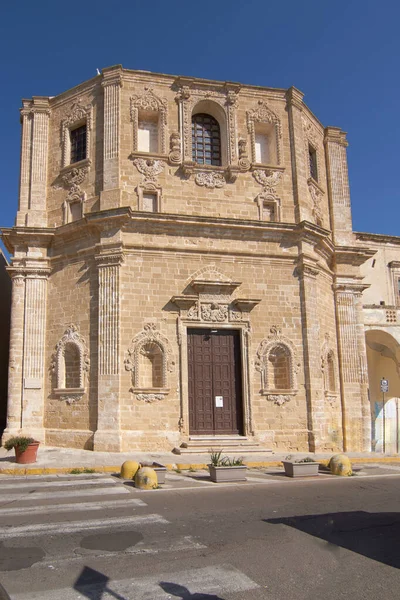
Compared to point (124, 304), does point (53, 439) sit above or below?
below

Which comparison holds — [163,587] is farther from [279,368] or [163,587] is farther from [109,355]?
[279,368]

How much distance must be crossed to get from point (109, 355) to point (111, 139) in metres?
7.21

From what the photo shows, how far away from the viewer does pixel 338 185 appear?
2270 centimetres

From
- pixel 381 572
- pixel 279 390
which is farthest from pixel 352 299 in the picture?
pixel 381 572

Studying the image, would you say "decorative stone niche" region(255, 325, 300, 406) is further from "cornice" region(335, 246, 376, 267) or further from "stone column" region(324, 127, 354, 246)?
"stone column" region(324, 127, 354, 246)

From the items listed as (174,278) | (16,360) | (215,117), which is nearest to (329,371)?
(174,278)

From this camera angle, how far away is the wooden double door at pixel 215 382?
57.4 ft

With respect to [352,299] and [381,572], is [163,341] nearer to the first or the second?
[352,299]

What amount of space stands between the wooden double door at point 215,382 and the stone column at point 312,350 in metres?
2.31

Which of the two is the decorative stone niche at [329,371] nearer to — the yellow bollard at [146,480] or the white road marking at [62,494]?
the yellow bollard at [146,480]

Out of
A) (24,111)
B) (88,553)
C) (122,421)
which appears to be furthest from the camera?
(24,111)

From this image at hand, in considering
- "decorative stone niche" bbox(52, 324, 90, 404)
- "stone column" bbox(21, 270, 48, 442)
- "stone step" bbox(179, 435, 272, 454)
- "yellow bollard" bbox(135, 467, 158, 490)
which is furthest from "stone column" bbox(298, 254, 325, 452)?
"stone column" bbox(21, 270, 48, 442)

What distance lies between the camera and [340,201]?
2262 centimetres

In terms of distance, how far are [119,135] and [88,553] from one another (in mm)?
15018
